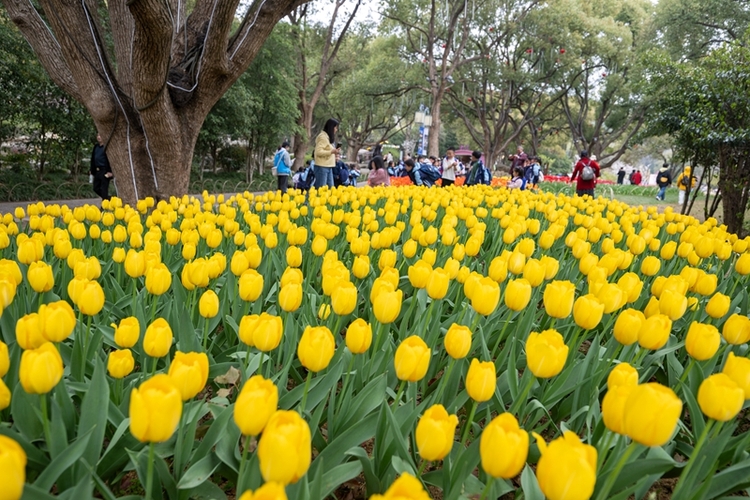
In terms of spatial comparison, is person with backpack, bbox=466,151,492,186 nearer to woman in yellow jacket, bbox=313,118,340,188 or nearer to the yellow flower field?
woman in yellow jacket, bbox=313,118,340,188

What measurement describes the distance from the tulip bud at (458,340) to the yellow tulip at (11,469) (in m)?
0.94

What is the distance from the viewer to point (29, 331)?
1136mm

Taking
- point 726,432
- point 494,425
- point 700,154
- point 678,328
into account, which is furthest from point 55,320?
point 700,154

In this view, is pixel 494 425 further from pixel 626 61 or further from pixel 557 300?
pixel 626 61

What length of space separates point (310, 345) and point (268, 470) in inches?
15.5

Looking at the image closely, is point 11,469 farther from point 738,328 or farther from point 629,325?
point 738,328

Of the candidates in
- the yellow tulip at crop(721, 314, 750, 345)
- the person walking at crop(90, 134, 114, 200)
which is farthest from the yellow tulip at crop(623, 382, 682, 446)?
the person walking at crop(90, 134, 114, 200)

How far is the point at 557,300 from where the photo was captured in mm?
1548

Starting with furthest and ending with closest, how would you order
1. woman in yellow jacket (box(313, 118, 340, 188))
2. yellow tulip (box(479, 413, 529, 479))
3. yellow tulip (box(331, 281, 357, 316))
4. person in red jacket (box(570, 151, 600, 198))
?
person in red jacket (box(570, 151, 600, 198)), woman in yellow jacket (box(313, 118, 340, 188)), yellow tulip (box(331, 281, 357, 316)), yellow tulip (box(479, 413, 529, 479))

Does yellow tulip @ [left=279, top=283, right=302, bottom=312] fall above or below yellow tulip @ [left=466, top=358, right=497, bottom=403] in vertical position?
above

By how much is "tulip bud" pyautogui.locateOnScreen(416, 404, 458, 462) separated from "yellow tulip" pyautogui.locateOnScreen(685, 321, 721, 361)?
912mm

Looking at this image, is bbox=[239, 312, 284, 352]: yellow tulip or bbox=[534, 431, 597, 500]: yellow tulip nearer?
bbox=[534, 431, 597, 500]: yellow tulip

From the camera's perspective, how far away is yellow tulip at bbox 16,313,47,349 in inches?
44.7

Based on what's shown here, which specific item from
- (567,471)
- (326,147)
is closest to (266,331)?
(567,471)
